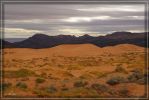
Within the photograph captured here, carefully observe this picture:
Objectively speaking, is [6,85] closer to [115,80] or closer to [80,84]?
[80,84]

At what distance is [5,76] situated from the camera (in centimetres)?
2259

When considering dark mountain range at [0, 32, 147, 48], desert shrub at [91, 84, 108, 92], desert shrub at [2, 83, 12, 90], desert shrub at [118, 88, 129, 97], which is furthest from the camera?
dark mountain range at [0, 32, 147, 48]

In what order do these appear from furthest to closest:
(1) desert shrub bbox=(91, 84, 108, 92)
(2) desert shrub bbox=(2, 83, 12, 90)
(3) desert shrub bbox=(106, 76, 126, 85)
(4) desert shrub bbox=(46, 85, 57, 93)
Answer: (3) desert shrub bbox=(106, 76, 126, 85) < (2) desert shrub bbox=(2, 83, 12, 90) < (1) desert shrub bbox=(91, 84, 108, 92) < (4) desert shrub bbox=(46, 85, 57, 93)

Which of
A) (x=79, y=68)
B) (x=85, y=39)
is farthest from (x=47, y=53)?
(x=79, y=68)

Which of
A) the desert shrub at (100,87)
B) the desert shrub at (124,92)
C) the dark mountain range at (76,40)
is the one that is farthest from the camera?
the dark mountain range at (76,40)

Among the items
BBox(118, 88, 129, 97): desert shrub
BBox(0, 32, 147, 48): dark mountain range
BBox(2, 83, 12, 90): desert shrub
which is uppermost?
BBox(0, 32, 147, 48): dark mountain range

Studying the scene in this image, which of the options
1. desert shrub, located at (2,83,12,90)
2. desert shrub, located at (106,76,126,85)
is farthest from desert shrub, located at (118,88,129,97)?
desert shrub, located at (2,83,12,90)

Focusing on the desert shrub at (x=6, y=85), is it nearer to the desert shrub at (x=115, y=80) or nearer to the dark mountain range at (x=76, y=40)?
the desert shrub at (x=115, y=80)

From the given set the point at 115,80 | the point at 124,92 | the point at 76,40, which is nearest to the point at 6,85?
the point at 115,80

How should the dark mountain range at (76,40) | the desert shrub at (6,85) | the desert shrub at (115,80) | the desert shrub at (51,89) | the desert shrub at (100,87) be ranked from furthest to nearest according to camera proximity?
the dark mountain range at (76,40) < the desert shrub at (115,80) < the desert shrub at (6,85) < the desert shrub at (100,87) < the desert shrub at (51,89)

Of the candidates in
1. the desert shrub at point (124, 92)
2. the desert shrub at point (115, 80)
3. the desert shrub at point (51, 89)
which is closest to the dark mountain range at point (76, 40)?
the desert shrub at point (115, 80)

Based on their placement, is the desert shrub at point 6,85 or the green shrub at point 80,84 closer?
the desert shrub at point 6,85

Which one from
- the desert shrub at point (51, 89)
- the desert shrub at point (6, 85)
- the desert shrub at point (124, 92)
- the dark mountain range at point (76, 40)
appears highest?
the dark mountain range at point (76, 40)

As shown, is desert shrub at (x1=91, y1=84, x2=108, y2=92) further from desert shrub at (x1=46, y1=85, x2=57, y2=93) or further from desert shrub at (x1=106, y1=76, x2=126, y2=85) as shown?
desert shrub at (x1=46, y1=85, x2=57, y2=93)
